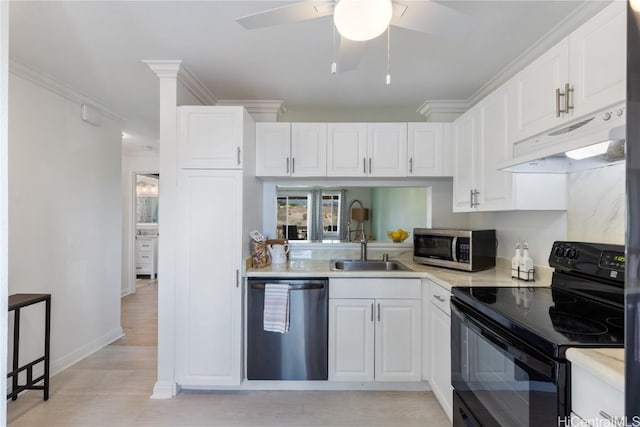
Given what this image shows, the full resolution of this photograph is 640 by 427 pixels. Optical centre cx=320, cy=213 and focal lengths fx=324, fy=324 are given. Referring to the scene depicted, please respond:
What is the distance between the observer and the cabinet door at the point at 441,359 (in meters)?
2.05

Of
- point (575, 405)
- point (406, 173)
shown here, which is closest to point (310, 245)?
point (406, 173)

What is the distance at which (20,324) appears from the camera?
7.95 ft

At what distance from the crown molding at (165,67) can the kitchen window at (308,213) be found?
53.6 inches

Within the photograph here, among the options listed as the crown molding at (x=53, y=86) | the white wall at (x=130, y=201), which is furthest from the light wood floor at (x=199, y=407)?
the white wall at (x=130, y=201)

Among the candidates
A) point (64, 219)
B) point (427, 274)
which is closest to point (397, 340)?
point (427, 274)

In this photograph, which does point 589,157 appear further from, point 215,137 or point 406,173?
point 215,137

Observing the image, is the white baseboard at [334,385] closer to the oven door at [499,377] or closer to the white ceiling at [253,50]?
the oven door at [499,377]

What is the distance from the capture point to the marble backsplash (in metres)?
1.61

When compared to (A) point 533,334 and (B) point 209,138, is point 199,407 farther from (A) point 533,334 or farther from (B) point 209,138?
(A) point 533,334

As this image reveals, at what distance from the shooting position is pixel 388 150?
2.83 m

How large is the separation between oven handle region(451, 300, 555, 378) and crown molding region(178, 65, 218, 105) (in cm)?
249

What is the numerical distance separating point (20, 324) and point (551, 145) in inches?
142

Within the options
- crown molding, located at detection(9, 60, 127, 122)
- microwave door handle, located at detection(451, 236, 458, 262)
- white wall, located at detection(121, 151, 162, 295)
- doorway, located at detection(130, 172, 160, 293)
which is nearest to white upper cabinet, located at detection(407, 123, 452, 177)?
microwave door handle, located at detection(451, 236, 458, 262)

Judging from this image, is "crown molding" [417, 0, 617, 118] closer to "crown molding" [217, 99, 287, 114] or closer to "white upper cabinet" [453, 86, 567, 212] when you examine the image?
"white upper cabinet" [453, 86, 567, 212]
